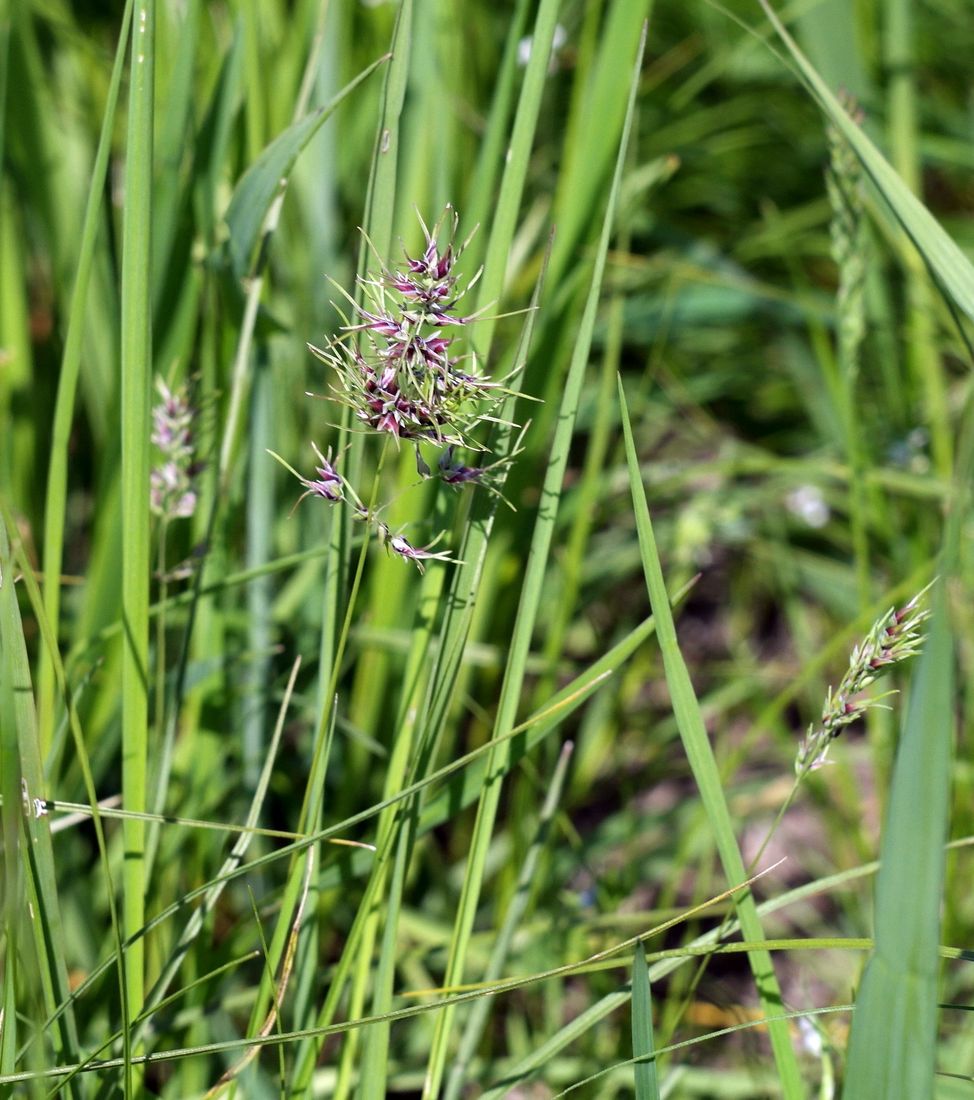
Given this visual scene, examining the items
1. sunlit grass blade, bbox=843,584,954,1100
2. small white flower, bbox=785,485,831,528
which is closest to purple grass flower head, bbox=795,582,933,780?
sunlit grass blade, bbox=843,584,954,1100

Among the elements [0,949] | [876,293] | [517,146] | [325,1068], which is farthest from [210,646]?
[876,293]

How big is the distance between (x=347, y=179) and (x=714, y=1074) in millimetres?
1415

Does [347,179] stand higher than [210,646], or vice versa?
[347,179]

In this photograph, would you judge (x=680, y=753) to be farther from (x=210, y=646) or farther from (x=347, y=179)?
(x=347, y=179)

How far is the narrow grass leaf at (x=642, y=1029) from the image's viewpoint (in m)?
0.70

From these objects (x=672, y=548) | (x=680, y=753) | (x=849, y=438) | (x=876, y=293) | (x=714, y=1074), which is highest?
(x=876, y=293)

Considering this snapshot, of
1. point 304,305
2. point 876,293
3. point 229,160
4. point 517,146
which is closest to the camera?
point 517,146

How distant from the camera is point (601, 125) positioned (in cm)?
125

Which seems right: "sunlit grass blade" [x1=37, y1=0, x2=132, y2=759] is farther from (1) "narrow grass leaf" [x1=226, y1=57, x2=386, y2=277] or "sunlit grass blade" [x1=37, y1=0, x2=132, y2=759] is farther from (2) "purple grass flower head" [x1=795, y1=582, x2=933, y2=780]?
(2) "purple grass flower head" [x1=795, y1=582, x2=933, y2=780]

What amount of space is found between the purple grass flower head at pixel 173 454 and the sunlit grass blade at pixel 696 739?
0.43 metres

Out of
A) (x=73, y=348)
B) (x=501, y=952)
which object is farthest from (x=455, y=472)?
(x=501, y=952)

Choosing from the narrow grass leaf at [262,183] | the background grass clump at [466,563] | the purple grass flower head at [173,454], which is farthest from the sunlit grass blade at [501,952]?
the narrow grass leaf at [262,183]

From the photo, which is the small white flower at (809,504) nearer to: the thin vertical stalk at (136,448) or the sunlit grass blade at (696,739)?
the sunlit grass blade at (696,739)

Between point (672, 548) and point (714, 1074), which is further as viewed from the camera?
point (672, 548)
